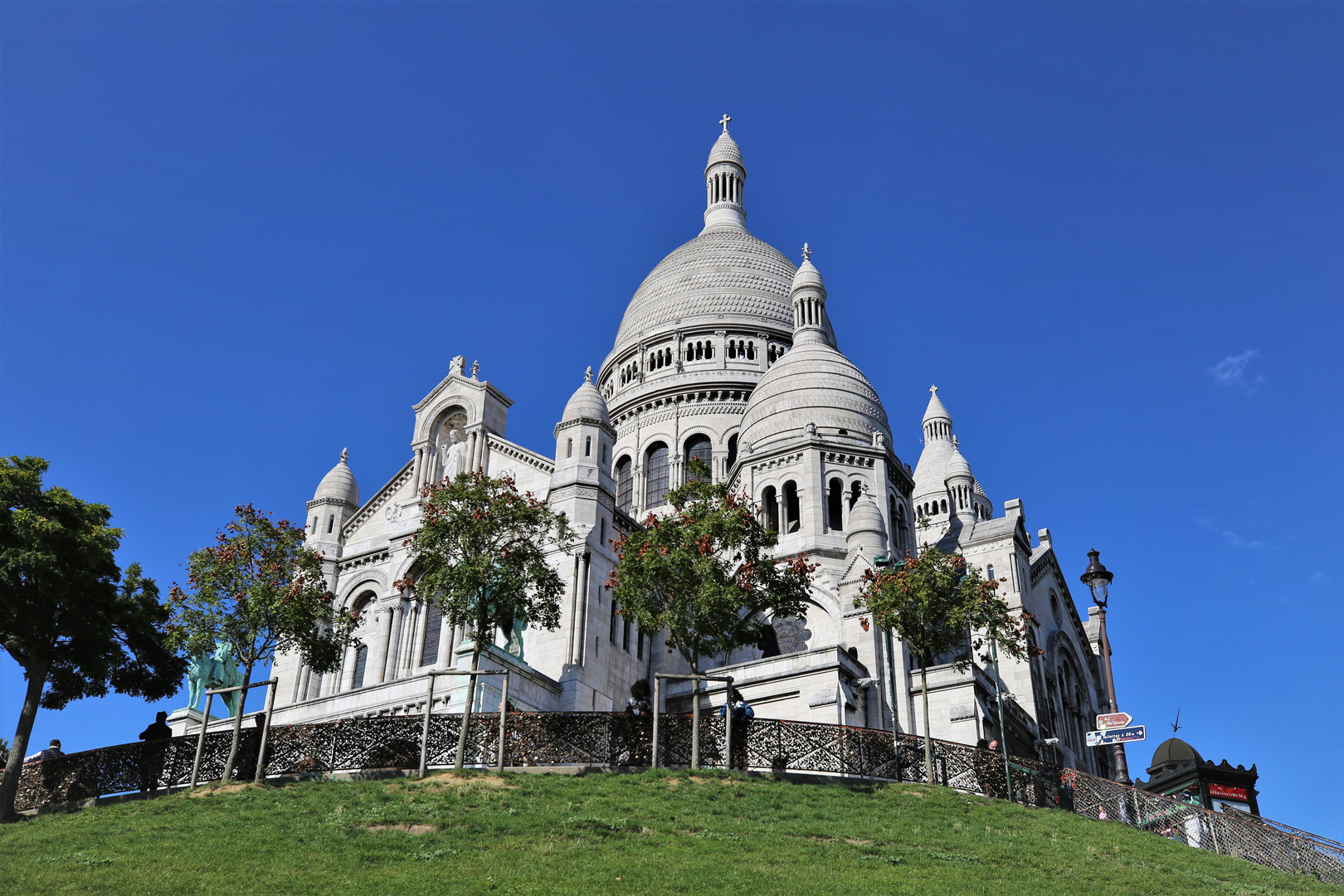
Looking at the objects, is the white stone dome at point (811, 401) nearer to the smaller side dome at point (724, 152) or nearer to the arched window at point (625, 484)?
the arched window at point (625, 484)

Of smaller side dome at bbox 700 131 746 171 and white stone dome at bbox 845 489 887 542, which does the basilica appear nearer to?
white stone dome at bbox 845 489 887 542

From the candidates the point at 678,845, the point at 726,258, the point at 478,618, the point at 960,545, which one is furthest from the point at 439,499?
the point at 726,258

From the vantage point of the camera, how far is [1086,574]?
3130cm

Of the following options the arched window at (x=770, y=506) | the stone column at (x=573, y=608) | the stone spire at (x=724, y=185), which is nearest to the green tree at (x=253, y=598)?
the stone column at (x=573, y=608)

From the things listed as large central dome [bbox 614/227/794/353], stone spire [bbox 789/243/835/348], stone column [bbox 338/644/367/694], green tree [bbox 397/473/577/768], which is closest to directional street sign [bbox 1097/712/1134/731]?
green tree [bbox 397/473/577/768]

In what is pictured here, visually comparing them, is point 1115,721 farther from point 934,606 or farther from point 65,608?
point 65,608

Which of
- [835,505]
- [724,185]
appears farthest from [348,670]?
[724,185]

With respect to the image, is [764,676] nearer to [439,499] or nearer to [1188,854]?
[439,499]

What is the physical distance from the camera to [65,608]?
29125 millimetres

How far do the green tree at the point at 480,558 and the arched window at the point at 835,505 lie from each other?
66.3 feet

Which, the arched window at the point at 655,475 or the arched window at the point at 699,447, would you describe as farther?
the arched window at the point at 655,475

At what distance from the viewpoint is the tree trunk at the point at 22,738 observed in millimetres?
27359

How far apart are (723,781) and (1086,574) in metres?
10.8

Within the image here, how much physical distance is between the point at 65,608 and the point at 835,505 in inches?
1188
